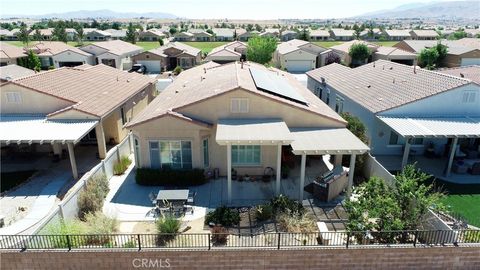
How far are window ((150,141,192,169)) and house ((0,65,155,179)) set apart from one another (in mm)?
3028

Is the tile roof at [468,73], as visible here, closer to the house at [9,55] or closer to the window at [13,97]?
the window at [13,97]

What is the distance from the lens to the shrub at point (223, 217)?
15070mm

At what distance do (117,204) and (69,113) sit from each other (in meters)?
7.90

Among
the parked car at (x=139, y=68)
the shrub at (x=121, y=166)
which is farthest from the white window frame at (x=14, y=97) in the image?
the parked car at (x=139, y=68)

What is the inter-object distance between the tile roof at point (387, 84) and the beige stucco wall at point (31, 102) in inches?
837

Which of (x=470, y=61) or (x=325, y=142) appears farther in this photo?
(x=470, y=61)

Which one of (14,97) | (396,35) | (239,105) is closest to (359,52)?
(239,105)

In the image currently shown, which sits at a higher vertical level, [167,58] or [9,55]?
[9,55]

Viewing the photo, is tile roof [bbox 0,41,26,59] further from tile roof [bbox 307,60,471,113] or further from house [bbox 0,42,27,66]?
tile roof [bbox 307,60,471,113]

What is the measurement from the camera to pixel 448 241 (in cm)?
1230

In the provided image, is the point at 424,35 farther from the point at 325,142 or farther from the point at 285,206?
the point at 285,206

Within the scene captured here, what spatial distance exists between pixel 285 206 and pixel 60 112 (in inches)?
610

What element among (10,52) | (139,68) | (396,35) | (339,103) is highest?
(10,52)

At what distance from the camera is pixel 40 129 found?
788 inches
